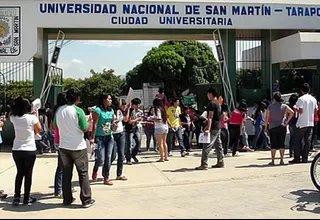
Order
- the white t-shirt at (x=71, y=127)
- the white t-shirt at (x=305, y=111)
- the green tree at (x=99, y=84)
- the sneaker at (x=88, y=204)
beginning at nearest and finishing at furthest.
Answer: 1. the sneaker at (x=88, y=204)
2. the white t-shirt at (x=71, y=127)
3. the white t-shirt at (x=305, y=111)
4. the green tree at (x=99, y=84)

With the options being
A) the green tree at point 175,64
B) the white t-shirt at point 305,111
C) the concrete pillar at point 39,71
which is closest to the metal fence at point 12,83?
the concrete pillar at point 39,71

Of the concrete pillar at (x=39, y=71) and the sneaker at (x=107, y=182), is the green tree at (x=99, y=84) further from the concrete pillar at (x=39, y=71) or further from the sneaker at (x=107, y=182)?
the sneaker at (x=107, y=182)

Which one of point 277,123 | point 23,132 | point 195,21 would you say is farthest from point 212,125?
point 195,21

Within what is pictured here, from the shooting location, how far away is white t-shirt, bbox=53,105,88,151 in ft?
22.7

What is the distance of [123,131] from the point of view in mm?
9469

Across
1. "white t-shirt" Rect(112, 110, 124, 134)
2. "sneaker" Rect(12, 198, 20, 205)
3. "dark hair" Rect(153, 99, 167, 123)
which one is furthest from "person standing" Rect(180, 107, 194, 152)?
"sneaker" Rect(12, 198, 20, 205)

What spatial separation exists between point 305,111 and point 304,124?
302 mm

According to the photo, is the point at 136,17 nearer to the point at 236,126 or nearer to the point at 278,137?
the point at 236,126

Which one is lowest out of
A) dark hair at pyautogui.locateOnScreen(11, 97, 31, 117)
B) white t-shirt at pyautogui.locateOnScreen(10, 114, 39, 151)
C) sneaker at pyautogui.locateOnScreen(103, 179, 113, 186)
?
sneaker at pyautogui.locateOnScreen(103, 179, 113, 186)

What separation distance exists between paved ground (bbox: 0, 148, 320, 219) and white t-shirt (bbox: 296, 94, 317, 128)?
37.9 inches

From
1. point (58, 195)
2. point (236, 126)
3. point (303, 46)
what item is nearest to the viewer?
point (58, 195)

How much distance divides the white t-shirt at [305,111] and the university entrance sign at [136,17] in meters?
5.50

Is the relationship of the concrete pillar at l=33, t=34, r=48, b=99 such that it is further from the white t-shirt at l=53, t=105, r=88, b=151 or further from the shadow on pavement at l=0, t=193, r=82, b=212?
the white t-shirt at l=53, t=105, r=88, b=151

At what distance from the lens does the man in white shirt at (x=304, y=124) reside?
10.4m
